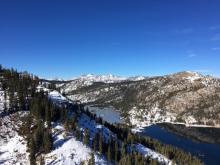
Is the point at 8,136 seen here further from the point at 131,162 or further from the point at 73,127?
the point at 131,162

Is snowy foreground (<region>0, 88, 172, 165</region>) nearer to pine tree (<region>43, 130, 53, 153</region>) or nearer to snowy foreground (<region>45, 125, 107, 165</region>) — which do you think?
snowy foreground (<region>45, 125, 107, 165</region>)

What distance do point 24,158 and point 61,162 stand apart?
2040 cm

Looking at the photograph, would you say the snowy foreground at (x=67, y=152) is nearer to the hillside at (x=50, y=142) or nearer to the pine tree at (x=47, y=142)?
the hillside at (x=50, y=142)

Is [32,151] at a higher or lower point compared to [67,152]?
higher

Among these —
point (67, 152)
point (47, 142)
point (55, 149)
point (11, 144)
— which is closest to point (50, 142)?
point (47, 142)

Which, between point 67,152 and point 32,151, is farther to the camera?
point 67,152

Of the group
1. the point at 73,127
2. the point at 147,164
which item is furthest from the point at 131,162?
the point at 73,127

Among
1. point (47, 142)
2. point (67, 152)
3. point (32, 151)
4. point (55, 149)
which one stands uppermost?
point (47, 142)

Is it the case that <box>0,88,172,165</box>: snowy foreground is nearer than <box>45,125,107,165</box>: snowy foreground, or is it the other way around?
<box>45,125,107,165</box>: snowy foreground

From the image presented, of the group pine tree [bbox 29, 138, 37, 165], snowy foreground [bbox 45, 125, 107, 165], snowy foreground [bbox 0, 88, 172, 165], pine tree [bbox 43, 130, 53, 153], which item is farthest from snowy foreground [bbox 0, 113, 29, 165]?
snowy foreground [bbox 45, 125, 107, 165]

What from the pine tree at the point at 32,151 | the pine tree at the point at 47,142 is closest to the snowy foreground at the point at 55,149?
the pine tree at the point at 47,142

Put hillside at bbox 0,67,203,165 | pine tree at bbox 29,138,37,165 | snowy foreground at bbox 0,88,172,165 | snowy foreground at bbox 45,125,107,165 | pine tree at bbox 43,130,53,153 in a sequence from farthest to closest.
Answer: pine tree at bbox 43,130,53,153 → hillside at bbox 0,67,203,165 → snowy foreground at bbox 0,88,172,165 → snowy foreground at bbox 45,125,107,165 → pine tree at bbox 29,138,37,165

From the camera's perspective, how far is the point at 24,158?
484 feet

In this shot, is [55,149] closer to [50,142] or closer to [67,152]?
[50,142]
